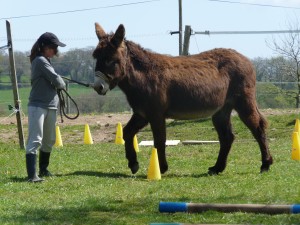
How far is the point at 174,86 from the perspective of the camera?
10.1 m

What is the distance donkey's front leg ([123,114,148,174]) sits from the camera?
1025cm

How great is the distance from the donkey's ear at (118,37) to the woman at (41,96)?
79 cm

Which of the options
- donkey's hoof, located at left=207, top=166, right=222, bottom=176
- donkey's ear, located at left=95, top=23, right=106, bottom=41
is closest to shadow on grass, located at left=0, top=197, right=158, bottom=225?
donkey's hoof, located at left=207, top=166, right=222, bottom=176

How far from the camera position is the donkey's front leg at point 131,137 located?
1025cm

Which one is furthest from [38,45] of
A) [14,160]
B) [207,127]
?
[207,127]

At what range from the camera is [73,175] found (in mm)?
10055

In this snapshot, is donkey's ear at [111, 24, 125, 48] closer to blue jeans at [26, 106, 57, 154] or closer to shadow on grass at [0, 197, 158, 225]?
blue jeans at [26, 106, 57, 154]

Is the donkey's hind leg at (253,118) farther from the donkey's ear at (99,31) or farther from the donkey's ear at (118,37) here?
the donkey's ear at (99,31)

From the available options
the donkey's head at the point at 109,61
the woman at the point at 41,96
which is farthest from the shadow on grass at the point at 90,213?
the donkey's head at the point at 109,61

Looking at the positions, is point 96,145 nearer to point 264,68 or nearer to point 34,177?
point 34,177

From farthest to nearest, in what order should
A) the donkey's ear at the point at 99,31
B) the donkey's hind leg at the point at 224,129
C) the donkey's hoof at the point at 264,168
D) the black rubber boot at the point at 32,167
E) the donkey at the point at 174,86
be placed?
the donkey's hind leg at the point at 224,129 < the donkey's hoof at the point at 264,168 < the donkey's ear at the point at 99,31 < the donkey at the point at 174,86 < the black rubber boot at the point at 32,167

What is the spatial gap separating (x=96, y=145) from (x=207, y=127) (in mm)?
4236

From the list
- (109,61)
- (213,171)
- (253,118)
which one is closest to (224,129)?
(253,118)

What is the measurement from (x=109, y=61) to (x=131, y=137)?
4.63 feet
